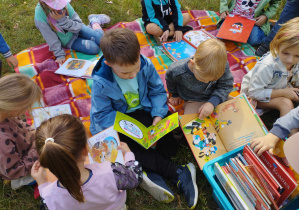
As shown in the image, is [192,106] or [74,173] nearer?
[74,173]

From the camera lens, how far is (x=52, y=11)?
2.60 m

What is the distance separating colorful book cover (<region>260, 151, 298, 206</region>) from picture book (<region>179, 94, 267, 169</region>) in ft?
1.18

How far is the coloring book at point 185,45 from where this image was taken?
2.94m

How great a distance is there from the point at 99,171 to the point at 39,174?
471 mm

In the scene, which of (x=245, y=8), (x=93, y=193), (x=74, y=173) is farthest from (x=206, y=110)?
(x=245, y=8)

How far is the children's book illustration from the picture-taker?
1.84 m

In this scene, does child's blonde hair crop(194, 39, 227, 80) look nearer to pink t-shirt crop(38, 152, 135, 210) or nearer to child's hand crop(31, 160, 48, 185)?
pink t-shirt crop(38, 152, 135, 210)

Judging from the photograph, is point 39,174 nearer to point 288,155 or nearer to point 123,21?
point 288,155

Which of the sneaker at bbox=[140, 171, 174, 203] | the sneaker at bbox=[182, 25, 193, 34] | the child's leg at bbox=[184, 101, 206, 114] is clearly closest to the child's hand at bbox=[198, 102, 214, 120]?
the child's leg at bbox=[184, 101, 206, 114]

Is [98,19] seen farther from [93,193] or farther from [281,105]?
[93,193]

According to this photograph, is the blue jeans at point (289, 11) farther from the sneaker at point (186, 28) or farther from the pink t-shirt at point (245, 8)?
the sneaker at point (186, 28)

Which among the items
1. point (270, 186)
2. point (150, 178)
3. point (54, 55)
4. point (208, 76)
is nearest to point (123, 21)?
point (54, 55)

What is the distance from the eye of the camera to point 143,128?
79.1 inches

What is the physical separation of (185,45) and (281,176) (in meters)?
2.02
